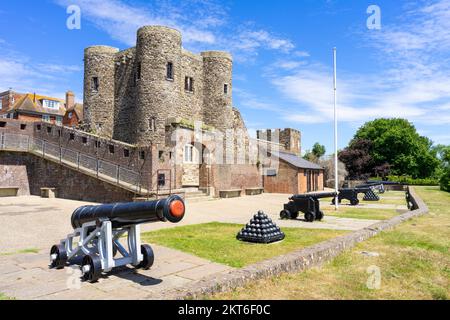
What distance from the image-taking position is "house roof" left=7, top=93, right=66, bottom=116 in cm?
4669

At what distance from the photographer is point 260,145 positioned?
36188 mm

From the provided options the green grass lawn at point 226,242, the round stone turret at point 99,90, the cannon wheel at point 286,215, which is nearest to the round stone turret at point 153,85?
the round stone turret at point 99,90

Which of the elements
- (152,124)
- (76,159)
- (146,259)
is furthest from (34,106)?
(146,259)

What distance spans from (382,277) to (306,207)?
24.2 ft

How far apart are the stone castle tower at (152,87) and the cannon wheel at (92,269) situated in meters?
20.1

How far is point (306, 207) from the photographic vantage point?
13078mm

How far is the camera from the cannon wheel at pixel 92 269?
18.1ft

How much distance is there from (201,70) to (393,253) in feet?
93.0

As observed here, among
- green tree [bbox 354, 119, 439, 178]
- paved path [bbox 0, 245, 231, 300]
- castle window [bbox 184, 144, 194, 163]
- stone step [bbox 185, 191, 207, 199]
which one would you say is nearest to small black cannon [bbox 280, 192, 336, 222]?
paved path [bbox 0, 245, 231, 300]

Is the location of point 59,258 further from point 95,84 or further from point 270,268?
point 95,84

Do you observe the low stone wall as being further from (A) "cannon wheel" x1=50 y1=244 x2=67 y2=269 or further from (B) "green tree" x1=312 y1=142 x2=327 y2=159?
(B) "green tree" x1=312 y1=142 x2=327 y2=159

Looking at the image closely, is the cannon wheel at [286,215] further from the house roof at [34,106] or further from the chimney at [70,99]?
the chimney at [70,99]

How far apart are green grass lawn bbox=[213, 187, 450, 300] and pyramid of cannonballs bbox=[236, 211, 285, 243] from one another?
1993 mm
